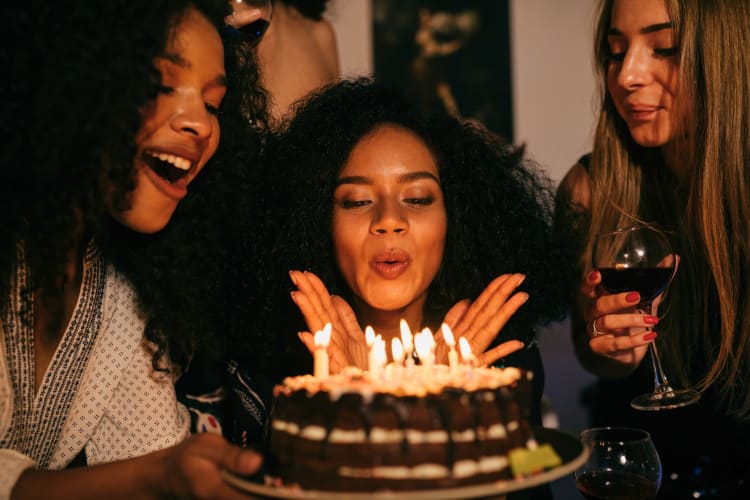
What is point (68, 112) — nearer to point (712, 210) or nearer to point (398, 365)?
point (398, 365)

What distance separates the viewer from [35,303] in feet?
7.45

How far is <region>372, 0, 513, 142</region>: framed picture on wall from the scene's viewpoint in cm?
540

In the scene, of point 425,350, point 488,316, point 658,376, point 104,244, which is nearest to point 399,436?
point 425,350

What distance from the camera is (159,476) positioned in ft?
5.88

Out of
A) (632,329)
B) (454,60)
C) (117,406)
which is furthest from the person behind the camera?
(454,60)

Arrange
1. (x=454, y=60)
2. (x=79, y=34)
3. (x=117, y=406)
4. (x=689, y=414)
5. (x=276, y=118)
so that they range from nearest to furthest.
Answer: (x=79, y=34), (x=117, y=406), (x=689, y=414), (x=276, y=118), (x=454, y=60)

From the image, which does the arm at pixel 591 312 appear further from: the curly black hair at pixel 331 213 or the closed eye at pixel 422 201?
the closed eye at pixel 422 201

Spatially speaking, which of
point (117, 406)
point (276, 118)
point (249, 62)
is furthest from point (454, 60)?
point (117, 406)

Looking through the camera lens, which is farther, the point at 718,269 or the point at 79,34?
the point at 718,269

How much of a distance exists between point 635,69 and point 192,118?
167 cm

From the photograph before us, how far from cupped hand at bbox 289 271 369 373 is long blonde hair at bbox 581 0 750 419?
3.84 ft

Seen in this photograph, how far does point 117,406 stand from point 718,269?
7.16 ft

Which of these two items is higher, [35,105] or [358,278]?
[35,105]

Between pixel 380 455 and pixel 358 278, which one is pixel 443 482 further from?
pixel 358 278
